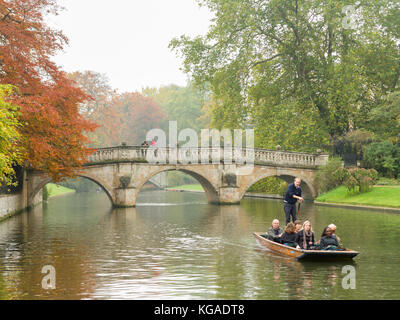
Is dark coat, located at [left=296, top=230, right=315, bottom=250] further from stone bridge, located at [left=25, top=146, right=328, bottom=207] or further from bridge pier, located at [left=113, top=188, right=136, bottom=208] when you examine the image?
bridge pier, located at [left=113, top=188, right=136, bottom=208]

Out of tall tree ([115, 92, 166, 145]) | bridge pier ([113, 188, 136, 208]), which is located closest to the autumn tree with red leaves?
bridge pier ([113, 188, 136, 208])

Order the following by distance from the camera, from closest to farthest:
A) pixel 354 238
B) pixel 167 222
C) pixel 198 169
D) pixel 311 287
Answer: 1. pixel 311 287
2. pixel 354 238
3. pixel 167 222
4. pixel 198 169

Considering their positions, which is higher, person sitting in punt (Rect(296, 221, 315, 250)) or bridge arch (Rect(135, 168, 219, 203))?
bridge arch (Rect(135, 168, 219, 203))

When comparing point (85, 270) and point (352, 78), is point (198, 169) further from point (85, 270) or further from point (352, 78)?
point (85, 270)

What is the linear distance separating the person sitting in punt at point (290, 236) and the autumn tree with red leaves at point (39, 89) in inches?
464

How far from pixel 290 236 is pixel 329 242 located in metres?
1.36

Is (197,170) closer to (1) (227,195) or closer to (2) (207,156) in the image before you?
(2) (207,156)

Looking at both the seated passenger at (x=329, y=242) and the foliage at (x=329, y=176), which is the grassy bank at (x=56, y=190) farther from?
the seated passenger at (x=329, y=242)

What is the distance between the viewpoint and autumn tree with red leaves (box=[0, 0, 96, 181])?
2105 centimetres

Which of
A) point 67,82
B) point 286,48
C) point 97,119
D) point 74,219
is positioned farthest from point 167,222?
point 97,119

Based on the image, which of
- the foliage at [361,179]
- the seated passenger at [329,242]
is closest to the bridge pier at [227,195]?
the foliage at [361,179]

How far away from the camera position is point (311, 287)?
31.1ft

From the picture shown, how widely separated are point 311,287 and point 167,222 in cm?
1355
